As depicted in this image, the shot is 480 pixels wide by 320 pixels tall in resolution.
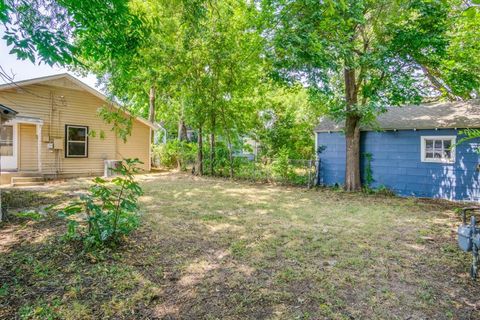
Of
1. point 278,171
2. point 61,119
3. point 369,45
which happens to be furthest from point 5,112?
point 369,45

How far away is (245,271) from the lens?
3398 millimetres

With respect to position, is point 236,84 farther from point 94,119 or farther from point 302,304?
point 302,304

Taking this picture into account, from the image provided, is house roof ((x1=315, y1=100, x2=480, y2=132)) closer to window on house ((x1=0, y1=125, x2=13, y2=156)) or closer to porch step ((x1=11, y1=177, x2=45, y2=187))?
porch step ((x1=11, y1=177, x2=45, y2=187))

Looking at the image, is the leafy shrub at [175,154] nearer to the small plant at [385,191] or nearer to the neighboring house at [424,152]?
the neighboring house at [424,152]

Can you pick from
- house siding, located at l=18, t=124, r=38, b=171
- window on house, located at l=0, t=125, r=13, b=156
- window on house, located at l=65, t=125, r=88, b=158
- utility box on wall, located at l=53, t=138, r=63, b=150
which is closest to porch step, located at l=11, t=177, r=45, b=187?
house siding, located at l=18, t=124, r=38, b=171

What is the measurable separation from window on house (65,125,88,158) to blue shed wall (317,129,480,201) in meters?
10.3

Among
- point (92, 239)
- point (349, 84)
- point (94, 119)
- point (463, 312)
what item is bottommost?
point (463, 312)

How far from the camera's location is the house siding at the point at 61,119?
34.7ft

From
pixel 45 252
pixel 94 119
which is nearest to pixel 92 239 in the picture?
pixel 45 252

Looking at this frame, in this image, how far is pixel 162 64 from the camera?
1106 cm

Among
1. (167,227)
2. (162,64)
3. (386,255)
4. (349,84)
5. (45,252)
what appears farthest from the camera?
(162,64)

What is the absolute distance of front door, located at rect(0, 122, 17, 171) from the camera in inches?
400

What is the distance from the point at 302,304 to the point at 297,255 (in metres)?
1.24

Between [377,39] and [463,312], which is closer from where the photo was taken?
[463,312]
